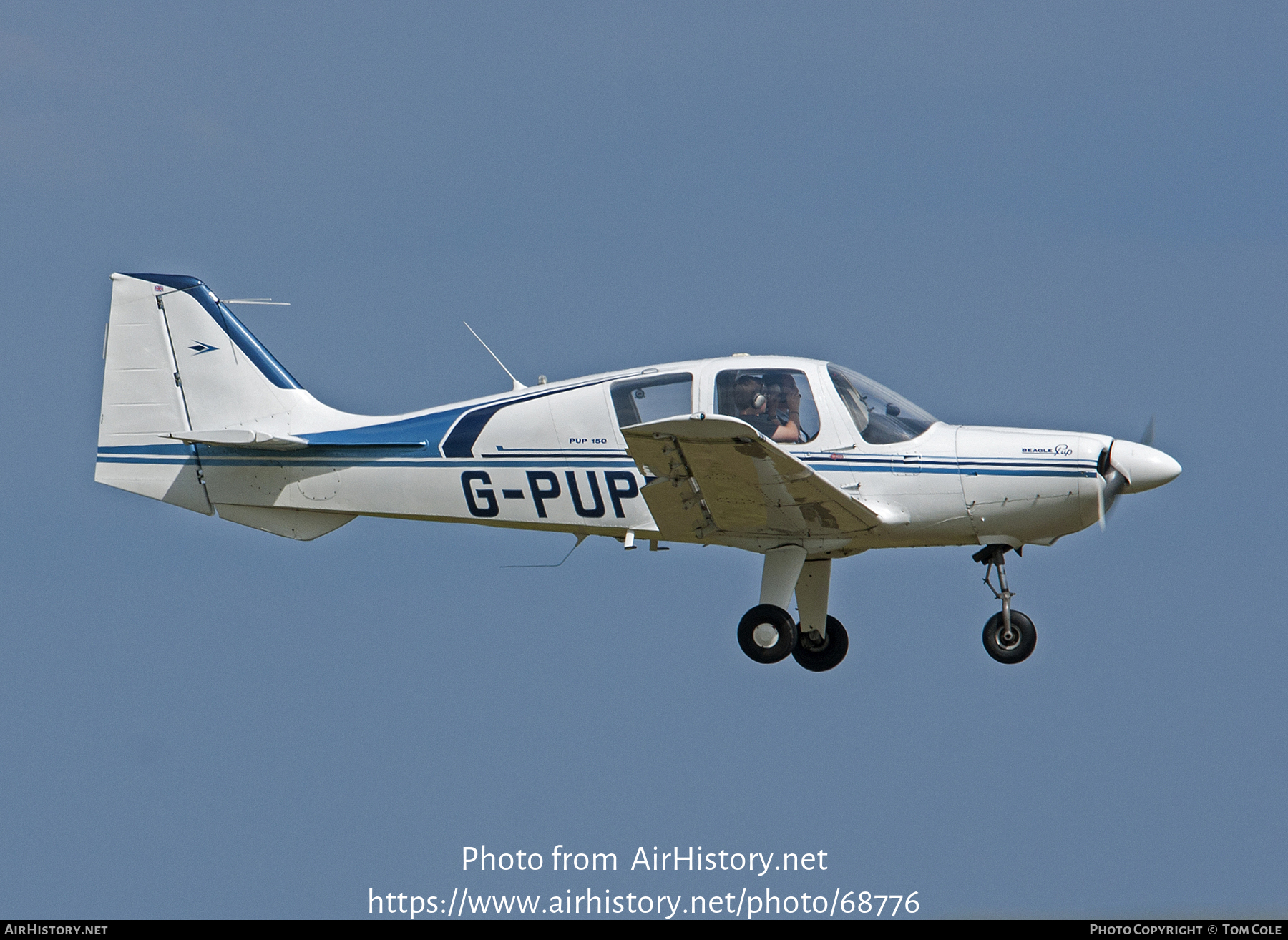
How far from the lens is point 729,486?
12953 mm

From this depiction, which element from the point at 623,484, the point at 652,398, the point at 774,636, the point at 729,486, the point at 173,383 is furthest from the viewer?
the point at 173,383

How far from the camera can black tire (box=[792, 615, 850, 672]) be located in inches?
574

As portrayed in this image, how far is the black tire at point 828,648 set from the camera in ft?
47.8

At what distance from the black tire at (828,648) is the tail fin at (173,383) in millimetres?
5280

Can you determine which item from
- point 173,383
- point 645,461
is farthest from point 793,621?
point 173,383

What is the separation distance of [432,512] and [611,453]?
1791mm

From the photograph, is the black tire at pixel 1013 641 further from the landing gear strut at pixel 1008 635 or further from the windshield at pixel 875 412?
the windshield at pixel 875 412

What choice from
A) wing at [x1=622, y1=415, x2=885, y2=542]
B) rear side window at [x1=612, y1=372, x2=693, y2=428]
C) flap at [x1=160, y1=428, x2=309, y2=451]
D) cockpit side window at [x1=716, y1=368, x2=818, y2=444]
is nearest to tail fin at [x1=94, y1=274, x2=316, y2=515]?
flap at [x1=160, y1=428, x2=309, y2=451]

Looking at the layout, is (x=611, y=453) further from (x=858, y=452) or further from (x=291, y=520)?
(x=291, y=520)

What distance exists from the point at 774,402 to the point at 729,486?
94 cm

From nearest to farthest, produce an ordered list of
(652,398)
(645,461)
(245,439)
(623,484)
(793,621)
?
(645,461) < (793,621) < (652,398) < (623,484) < (245,439)

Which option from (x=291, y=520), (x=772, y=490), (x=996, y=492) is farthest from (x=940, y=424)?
(x=291, y=520)

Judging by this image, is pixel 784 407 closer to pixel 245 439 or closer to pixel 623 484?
pixel 623 484

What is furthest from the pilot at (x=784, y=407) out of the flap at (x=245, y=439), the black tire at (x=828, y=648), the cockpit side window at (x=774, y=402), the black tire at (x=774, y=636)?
the flap at (x=245, y=439)
